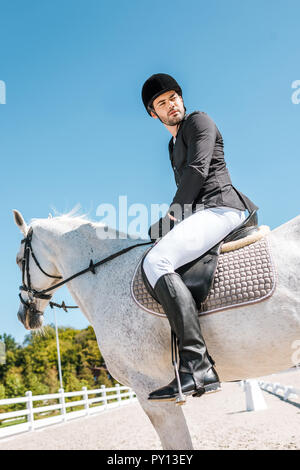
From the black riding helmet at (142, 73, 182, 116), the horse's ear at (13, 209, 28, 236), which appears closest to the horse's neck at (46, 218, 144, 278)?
the horse's ear at (13, 209, 28, 236)

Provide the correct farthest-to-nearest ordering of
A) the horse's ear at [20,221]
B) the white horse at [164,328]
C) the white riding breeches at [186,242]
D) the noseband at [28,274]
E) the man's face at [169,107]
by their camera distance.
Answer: the horse's ear at [20,221]
the noseband at [28,274]
the man's face at [169,107]
the white riding breeches at [186,242]
the white horse at [164,328]

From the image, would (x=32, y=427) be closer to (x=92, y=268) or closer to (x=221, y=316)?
(x=92, y=268)

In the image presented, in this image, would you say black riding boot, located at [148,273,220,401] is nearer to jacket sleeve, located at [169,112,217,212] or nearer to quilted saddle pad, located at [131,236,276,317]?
quilted saddle pad, located at [131,236,276,317]

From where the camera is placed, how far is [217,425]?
10820 millimetres

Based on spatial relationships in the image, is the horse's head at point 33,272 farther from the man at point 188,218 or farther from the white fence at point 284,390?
the white fence at point 284,390

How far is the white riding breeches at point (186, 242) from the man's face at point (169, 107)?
968mm

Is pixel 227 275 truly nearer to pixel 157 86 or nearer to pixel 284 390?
pixel 157 86

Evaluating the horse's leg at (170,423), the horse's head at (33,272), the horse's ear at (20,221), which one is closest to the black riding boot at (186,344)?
the horse's leg at (170,423)

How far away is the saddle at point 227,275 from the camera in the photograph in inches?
133

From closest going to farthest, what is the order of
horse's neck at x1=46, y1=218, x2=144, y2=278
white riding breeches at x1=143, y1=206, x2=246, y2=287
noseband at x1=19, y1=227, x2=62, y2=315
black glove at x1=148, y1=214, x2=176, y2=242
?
white riding breeches at x1=143, y1=206, x2=246, y2=287
black glove at x1=148, y1=214, x2=176, y2=242
horse's neck at x1=46, y1=218, x2=144, y2=278
noseband at x1=19, y1=227, x2=62, y2=315

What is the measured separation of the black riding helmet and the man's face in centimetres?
4


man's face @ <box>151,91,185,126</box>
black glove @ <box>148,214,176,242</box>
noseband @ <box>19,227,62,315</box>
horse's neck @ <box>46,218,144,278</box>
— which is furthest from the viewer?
noseband @ <box>19,227,62,315</box>

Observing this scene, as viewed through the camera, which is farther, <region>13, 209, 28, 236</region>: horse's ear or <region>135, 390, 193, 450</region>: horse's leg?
<region>13, 209, 28, 236</region>: horse's ear

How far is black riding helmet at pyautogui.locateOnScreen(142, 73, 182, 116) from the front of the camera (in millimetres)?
3992
